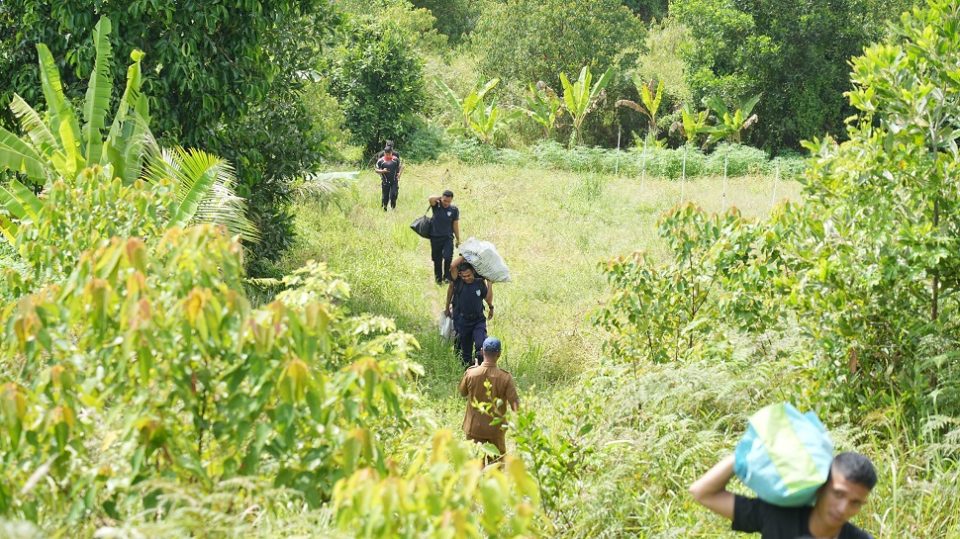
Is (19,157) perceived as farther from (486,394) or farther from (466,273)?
(486,394)

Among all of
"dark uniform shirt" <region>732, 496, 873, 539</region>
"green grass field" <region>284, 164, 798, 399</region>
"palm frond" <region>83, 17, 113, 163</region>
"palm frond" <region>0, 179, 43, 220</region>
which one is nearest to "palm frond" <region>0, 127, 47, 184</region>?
"palm frond" <region>0, 179, 43, 220</region>

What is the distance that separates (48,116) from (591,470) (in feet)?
18.9

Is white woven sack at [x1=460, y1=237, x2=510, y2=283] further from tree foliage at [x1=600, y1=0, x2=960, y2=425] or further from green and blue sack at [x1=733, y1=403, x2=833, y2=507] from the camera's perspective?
green and blue sack at [x1=733, y1=403, x2=833, y2=507]

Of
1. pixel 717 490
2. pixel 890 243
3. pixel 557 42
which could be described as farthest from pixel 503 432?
pixel 557 42

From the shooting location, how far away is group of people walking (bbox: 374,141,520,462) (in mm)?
7035

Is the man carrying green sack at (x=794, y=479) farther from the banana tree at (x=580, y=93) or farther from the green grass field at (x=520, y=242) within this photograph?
the banana tree at (x=580, y=93)

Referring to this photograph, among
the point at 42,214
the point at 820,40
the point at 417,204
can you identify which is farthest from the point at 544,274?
the point at 820,40

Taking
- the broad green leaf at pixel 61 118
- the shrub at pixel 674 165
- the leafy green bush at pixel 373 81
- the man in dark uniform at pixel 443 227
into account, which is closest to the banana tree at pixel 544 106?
the leafy green bush at pixel 373 81

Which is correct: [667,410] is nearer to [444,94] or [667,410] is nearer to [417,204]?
[417,204]

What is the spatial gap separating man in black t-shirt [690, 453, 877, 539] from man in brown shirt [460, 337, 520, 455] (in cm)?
330

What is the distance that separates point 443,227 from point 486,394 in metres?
5.49

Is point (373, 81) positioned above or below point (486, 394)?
above

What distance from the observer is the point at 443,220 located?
12.4 m

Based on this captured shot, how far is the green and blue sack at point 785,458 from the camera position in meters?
3.46
